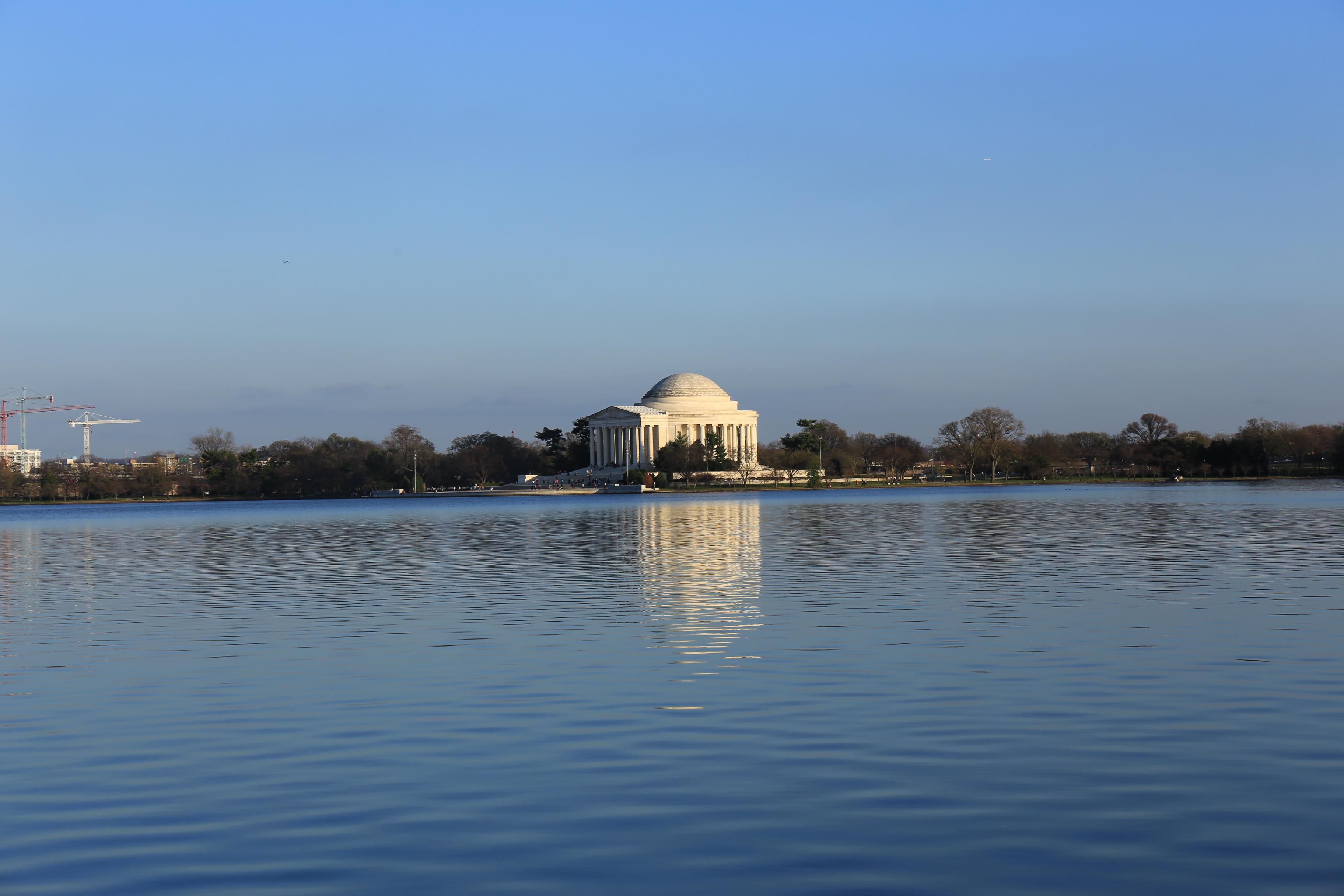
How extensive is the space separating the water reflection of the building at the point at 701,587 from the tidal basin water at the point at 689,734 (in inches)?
8.1

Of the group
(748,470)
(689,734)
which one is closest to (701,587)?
(689,734)

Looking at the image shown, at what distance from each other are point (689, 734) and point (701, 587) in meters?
16.8

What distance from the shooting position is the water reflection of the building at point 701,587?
20203 millimetres

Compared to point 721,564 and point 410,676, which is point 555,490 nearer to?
point 721,564

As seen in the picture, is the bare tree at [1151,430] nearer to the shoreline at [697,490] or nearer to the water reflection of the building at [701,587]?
the shoreline at [697,490]

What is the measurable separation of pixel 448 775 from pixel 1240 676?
32.9 feet

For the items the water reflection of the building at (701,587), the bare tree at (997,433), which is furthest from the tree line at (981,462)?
the water reflection of the building at (701,587)

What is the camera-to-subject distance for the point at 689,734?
518 inches

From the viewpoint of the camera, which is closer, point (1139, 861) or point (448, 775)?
point (1139, 861)

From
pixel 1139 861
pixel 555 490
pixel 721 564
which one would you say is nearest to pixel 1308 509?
pixel 721 564

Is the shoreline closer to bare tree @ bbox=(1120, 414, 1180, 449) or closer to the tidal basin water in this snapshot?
bare tree @ bbox=(1120, 414, 1180, 449)

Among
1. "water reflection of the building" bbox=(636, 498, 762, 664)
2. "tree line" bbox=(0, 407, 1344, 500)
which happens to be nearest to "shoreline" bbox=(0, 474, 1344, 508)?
"tree line" bbox=(0, 407, 1344, 500)

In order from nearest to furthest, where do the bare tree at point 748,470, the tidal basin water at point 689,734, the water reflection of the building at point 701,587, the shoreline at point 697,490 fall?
the tidal basin water at point 689,734, the water reflection of the building at point 701,587, the shoreline at point 697,490, the bare tree at point 748,470

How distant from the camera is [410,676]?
17.5 meters
